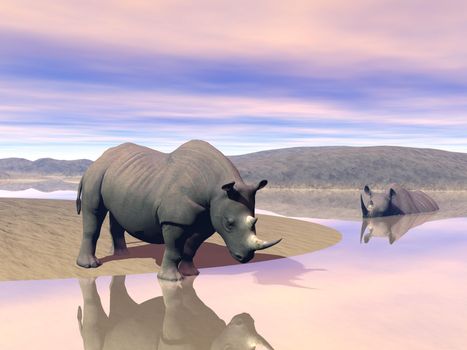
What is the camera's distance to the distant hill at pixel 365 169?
72.6m

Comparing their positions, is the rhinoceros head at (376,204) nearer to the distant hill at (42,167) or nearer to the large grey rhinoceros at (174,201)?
the large grey rhinoceros at (174,201)

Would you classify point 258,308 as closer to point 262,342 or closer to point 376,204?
point 262,342

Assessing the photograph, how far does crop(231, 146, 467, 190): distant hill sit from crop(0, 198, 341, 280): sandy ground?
51.9 m

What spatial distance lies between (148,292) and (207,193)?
199cm

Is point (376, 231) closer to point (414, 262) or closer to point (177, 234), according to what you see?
point (414, 262)

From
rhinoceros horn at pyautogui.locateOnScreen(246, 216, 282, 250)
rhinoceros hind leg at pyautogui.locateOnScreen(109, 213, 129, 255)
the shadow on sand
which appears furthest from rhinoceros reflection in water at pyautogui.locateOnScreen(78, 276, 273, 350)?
rhinoceros hind leg at pyautogui.locateOnScreen(109, 213, 129, 255)

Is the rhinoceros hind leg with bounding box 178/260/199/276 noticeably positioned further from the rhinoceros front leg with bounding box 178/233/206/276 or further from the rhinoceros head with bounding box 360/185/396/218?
the rhinoceros head with bounding box 360/185/396/218

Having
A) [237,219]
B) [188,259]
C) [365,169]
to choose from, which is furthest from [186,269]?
[365,169]

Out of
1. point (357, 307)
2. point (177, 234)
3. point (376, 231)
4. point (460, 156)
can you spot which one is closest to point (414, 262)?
point (357, 307)

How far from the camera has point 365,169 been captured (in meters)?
80.2

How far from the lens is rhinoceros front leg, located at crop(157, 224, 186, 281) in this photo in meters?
9.95

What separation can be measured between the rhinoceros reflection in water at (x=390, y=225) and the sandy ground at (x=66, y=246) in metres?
1.44

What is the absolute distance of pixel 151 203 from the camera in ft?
34.1

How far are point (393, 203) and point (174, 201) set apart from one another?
18.5 metres
